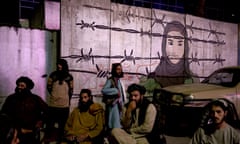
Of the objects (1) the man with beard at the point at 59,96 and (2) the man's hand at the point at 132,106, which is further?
(1) the man with beard at the point at 59,96

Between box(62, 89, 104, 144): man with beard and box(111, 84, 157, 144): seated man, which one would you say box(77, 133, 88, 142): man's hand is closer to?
box(62, 89, 104, 144): man with beard

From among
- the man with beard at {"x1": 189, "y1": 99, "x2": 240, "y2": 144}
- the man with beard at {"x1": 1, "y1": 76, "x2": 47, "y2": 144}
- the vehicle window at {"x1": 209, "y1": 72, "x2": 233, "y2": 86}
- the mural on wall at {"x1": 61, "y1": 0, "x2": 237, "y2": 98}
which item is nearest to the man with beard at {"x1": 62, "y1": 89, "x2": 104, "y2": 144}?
the man with beard at {"x1": 1, "y1": 76, "x2": 47, "y2": 144}

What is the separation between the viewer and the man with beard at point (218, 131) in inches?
146

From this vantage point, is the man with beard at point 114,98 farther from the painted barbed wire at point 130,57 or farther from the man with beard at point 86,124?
the painted barbed wire at point 130,57

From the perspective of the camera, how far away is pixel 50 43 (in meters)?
8.37

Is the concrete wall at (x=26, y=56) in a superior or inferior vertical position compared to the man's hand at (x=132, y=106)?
superior

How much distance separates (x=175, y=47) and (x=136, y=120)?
638cm

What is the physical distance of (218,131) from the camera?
3770 mm

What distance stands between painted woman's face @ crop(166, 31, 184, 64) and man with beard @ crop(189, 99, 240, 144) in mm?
7279

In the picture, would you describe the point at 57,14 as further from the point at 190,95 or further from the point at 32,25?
the point at 190,95

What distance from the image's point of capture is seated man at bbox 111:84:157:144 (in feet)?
16.6

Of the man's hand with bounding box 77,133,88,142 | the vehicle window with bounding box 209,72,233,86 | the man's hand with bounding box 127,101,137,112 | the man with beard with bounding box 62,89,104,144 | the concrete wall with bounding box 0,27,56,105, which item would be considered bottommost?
the man's hand with bounding box 77,133,88,142

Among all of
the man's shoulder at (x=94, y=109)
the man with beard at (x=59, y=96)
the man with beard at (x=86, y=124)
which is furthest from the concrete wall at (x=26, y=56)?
the man's shoulder at (x=94, y=109)

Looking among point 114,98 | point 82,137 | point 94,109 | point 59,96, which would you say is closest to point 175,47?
point 114,98
